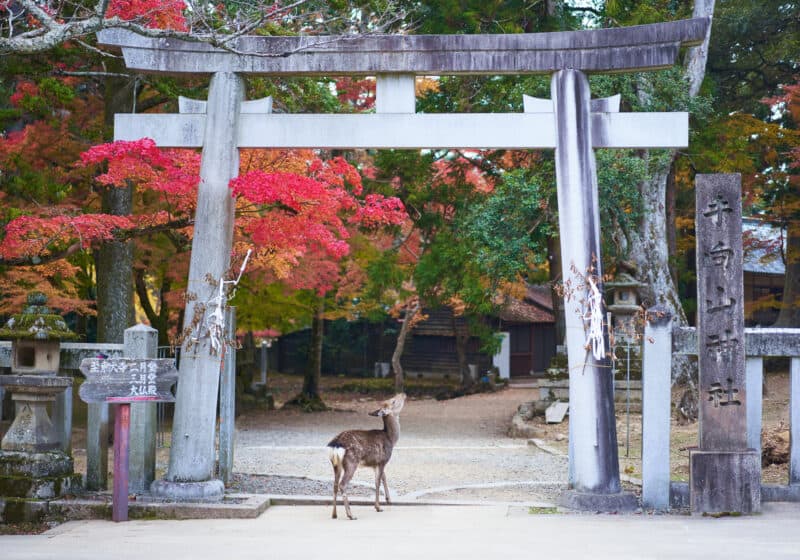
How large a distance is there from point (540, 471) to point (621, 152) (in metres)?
7.27

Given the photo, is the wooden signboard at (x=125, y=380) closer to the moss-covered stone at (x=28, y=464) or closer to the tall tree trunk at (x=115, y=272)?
the moss-covered stone at (x=28, y=464)

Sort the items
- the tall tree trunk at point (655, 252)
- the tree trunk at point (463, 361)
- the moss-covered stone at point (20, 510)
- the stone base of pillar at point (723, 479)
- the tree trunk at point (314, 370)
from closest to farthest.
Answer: the stone base of pillar at point (723, 479) → the moss-covered stone at point (20, 510) → the tall tree trunk at point (655, 252) → the tree trunk at point (314, 370) → the tree trunk at point (463, 361)

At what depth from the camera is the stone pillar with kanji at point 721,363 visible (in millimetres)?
8797

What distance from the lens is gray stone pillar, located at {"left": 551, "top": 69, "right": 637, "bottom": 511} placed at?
9352 mm

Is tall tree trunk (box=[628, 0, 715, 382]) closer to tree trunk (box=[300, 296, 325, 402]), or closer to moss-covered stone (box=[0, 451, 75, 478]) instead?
tree trunk (box=[300, 296, 325, 402])

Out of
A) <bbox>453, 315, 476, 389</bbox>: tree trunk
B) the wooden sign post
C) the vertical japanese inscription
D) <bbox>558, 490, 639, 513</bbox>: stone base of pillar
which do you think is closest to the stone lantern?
the wooden sign post

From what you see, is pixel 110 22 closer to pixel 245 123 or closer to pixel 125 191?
pixel 245 123

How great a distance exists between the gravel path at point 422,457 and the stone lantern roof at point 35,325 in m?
2.95

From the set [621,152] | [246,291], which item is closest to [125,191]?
[246,291]

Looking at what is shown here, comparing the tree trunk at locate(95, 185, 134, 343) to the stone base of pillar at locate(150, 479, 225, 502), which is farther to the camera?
the tree trunk at locate(95, 185, 134, 343)

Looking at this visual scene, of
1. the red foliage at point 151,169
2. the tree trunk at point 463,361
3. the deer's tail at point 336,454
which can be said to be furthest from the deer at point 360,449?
the tree trunk at point 463,361

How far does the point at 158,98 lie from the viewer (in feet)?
52.7

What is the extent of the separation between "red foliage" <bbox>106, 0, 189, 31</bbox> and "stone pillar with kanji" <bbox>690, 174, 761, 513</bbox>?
290 inches

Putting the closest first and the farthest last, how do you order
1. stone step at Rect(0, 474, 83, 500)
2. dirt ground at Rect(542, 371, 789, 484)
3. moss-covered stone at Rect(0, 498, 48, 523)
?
moss-covered stone at Rect(0, 498, 48, 523) → stone step at Rect(0, 474, 83, 500) → dirt ground at Rect(542, 371, 789, 484)
